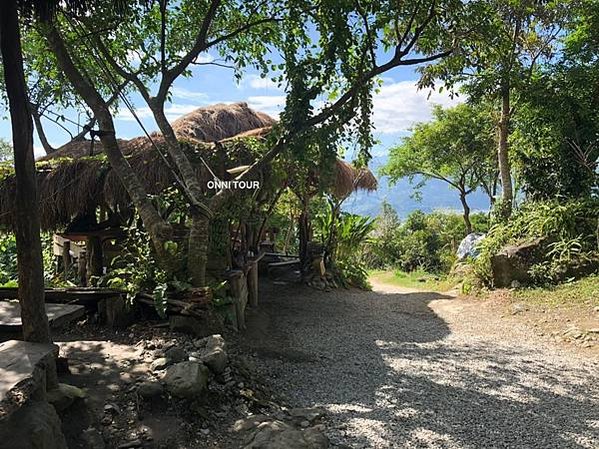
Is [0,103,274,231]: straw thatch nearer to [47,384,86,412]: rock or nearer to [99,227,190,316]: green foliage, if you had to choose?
[99,227,190,316]: green foliage

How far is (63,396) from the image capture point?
2848mm

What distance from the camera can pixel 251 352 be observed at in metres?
5.34

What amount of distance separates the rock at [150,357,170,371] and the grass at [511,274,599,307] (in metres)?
5.84

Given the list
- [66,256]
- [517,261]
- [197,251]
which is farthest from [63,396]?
[517,261]

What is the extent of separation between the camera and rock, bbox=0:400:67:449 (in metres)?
2.02

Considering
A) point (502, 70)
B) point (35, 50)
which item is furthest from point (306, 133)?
point (502, 70)

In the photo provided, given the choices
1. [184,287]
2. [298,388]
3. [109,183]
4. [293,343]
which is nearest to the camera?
[298,388]

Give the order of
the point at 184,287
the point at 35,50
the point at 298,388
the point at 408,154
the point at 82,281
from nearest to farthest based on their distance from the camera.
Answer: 1. the point at 298,388
2. the point at 184,287
3. the point at 35,50
4. the point at 82,281
5. the point at 408,154

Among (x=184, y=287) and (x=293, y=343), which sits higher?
(x=184, y=287)

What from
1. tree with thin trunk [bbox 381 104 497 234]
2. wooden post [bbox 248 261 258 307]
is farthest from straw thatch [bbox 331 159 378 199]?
tree with thin trunk [bbox 381 104 497 234]

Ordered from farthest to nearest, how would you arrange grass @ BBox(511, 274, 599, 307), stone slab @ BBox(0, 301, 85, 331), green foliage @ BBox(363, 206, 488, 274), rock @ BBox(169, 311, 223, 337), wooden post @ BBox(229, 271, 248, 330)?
green foliage @ BBox(363, 206, 488, 274) < grass @ BBox(511, 274, 599, 307) < wooden post @ BBox(229, 271, 248, 330) < rock @ BBox(169, 311, 223, 337) < stone slab @ BBox(0, 301, 85, 331)

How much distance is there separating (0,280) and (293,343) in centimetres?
553

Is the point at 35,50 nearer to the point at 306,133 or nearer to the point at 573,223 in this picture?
the point at 306,133

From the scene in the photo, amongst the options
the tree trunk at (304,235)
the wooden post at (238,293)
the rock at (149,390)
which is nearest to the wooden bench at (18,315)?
the rock at (149,390)
